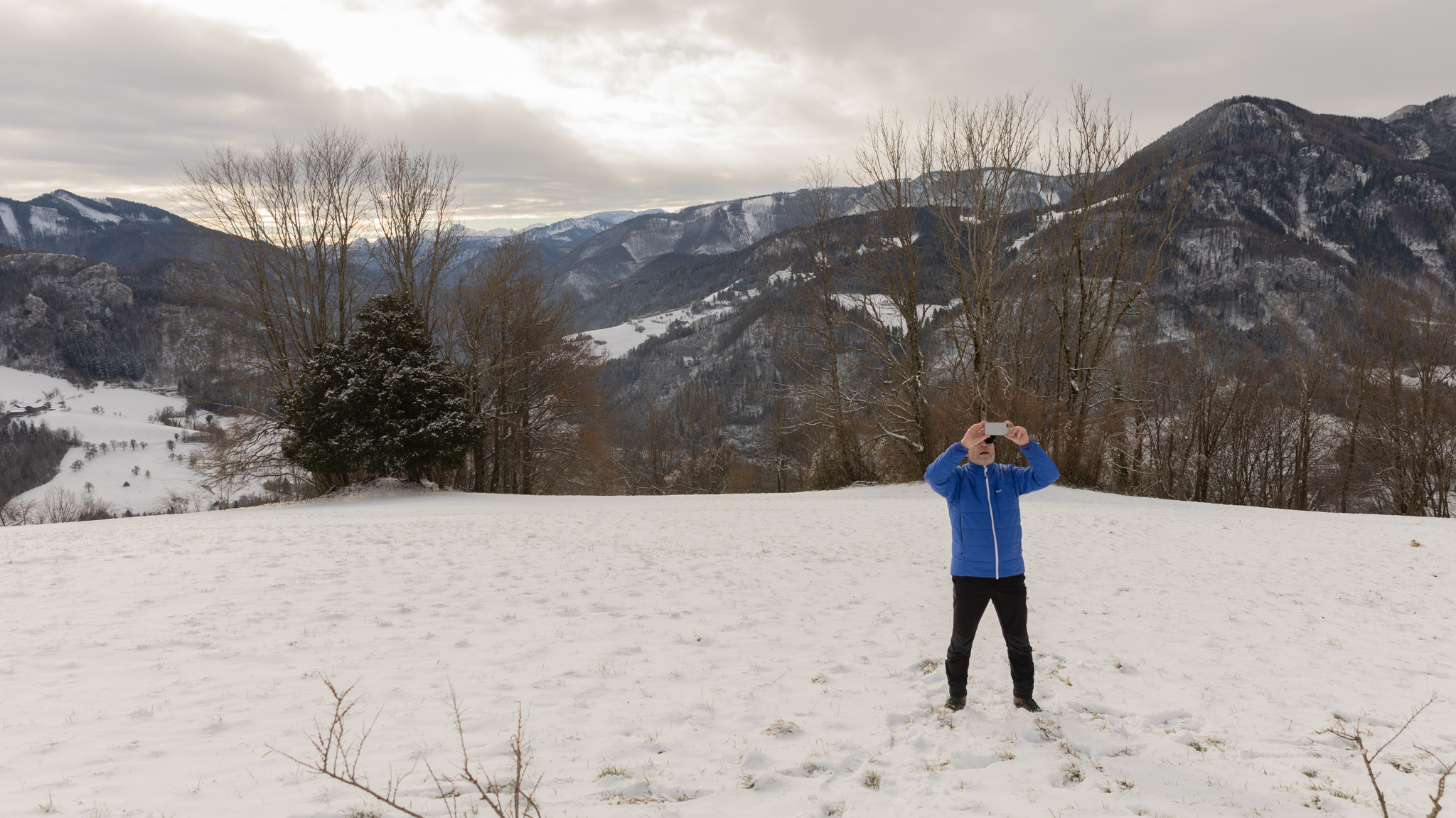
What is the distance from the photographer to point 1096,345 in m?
24.6

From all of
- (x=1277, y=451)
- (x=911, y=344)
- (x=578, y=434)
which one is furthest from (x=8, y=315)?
(x=1277, y=451)

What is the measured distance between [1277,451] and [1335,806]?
1526 inches

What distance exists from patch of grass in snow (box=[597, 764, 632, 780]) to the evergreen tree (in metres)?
17.9

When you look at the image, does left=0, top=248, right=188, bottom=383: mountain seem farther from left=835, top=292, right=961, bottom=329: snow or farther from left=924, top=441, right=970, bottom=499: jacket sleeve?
left=924, top=441, right=970, bottom=499: jacket sleeve

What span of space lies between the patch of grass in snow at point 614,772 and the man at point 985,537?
2.46 m

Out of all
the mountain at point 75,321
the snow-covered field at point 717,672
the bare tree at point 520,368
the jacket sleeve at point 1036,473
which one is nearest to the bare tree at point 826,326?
the bare tree at point 520,368

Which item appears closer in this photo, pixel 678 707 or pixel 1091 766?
pixel 1091 766

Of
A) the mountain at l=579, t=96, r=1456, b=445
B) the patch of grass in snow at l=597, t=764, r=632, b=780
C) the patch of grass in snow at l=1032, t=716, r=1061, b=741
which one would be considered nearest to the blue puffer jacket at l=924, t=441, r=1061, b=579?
the patch of grass in snow at l=1032, t=716, r=1061, b=741

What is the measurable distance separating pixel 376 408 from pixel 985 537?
20.0 m

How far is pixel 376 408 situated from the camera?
1950cm

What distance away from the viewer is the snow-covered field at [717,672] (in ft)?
12.1

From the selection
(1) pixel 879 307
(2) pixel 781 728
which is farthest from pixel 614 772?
(1) pixel 879 307

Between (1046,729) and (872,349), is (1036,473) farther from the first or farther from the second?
(872,349)

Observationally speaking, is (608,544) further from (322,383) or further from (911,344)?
(911,344)
